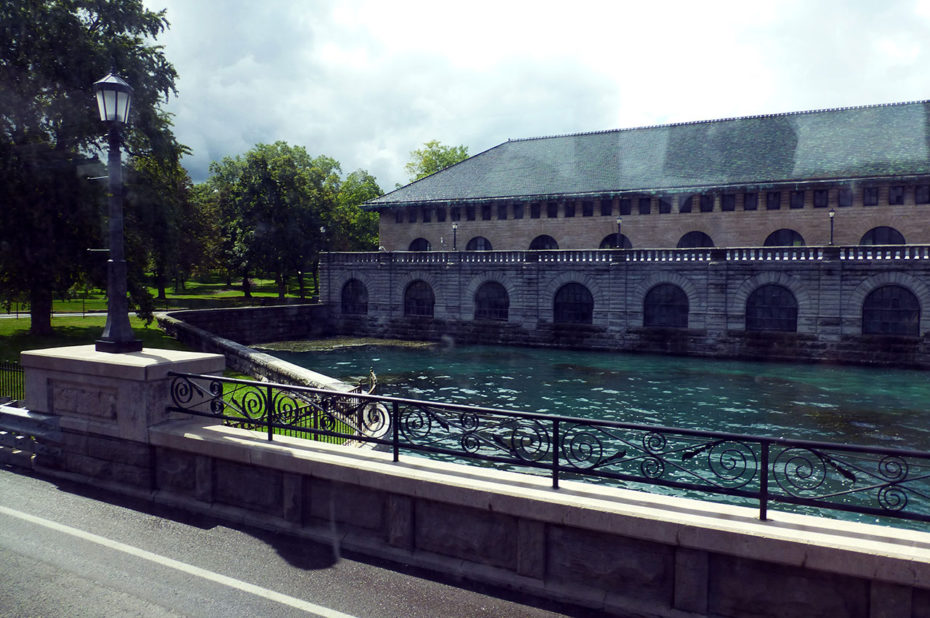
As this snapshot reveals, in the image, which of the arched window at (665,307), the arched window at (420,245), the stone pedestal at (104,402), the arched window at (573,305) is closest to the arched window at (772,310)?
the arched window at (665,307)

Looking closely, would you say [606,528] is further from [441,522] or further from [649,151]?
[649,151]

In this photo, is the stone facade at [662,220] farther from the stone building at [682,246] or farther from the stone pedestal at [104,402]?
the stone pedestal at [104,402]

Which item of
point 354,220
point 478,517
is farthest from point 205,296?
point 478,517

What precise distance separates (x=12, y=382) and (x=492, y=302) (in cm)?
2928

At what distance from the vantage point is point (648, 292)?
3803cm

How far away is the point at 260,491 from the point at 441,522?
248 centimetres

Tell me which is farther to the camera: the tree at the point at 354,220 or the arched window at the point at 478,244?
the tree at the point at 354,220

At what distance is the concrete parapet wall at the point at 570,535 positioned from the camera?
17.0 ft

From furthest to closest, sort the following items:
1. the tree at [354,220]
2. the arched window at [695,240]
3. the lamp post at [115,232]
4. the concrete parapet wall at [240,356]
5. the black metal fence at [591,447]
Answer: the tree at [354,220] → the arched window at [695,240] → the concrete parapet wall at [240,356] → the lamp post at [115,232] → the black metal fence at [591,447]

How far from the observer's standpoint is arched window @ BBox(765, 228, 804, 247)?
42094 millimetres

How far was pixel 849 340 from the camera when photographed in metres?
33.1

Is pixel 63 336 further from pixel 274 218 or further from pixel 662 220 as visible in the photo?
pixel 662 220

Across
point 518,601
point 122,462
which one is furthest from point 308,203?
point 518,601

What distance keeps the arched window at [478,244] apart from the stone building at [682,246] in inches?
6.4
